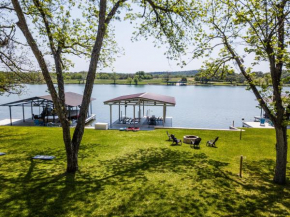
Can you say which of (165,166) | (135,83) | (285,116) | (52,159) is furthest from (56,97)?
(135,83)

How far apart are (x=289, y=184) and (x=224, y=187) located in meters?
2.16

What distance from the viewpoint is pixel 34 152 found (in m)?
10.5

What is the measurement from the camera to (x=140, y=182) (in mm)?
7242

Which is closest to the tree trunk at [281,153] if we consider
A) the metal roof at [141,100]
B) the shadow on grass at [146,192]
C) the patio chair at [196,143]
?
the shadow on grass at [146,192]

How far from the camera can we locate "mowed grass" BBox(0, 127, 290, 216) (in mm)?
5621

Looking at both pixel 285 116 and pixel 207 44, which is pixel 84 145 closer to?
pixel 207 44

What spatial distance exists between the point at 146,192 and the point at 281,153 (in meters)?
4.27

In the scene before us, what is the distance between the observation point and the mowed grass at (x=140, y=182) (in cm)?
562

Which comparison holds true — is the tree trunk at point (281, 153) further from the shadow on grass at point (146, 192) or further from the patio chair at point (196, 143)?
the patio chair at point (196, 143)

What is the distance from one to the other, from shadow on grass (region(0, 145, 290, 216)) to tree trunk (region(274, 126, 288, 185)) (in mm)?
316

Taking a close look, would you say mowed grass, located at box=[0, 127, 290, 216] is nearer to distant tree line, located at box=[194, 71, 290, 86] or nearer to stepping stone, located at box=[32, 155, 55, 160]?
stepping stone, located at box=[32, 155, 55, 160]

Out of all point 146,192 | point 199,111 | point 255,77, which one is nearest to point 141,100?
point 255,77

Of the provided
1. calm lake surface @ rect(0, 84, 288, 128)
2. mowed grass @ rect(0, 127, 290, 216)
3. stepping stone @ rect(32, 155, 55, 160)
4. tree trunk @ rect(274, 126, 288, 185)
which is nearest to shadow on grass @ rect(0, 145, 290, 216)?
mowed grass @ rect(0, 127, 290, 216)

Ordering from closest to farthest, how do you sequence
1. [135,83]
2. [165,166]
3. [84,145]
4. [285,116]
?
[285,116] → [165,166] → [84,145] → [135,83]
